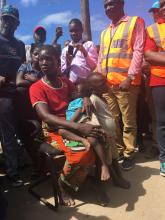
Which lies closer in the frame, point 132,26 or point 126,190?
point 126,190

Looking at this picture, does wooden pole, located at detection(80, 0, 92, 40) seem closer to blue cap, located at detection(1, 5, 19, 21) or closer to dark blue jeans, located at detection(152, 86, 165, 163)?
blue cap, located at detection(1, 5, 19, 21)

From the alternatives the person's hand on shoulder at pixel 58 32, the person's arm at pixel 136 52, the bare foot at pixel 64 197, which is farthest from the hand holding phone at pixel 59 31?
the bare foot at pixel 64 197

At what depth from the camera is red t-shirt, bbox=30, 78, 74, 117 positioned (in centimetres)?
397

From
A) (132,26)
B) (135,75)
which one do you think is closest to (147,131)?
(135,75)

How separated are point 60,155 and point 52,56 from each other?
125 centimetres

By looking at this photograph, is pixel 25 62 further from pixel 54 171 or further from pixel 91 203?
pixel 91 203

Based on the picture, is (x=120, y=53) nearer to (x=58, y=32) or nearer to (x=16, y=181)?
(x=16, y=181)

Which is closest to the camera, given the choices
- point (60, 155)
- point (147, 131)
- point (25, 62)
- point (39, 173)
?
point (60, 155)

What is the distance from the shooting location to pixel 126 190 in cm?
Result: 408

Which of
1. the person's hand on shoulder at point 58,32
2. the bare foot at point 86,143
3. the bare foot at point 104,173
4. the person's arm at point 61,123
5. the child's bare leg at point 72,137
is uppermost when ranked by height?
the person's hand on shoulder at point 58,32

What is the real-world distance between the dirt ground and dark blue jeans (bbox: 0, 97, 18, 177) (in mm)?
333

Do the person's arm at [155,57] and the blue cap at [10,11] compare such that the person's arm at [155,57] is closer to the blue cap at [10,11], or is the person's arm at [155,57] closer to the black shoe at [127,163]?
the black shoe at [127,163]

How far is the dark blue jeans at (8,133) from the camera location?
4.19m

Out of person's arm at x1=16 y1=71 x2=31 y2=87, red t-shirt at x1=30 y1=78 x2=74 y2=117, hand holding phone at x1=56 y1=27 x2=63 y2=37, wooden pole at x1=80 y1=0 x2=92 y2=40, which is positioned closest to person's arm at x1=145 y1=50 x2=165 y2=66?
red t-shirt at x1=30 y1=78 x2=74 y2=117
